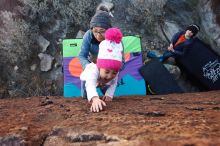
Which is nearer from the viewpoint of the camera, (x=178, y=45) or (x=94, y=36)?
(x=94, y=36)

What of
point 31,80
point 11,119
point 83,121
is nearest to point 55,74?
point 31,80

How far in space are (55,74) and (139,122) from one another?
3.95 meters

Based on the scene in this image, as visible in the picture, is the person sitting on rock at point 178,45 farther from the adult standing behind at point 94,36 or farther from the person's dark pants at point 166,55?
the adult standing behind at point 94,36

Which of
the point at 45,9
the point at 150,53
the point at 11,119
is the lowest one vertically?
the point at 11,119

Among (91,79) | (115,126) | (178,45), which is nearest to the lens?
(115,126)

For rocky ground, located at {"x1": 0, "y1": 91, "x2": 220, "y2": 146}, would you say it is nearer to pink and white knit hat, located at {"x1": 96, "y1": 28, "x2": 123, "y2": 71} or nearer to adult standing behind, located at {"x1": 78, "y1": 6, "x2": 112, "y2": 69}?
pink and white knit hat, located at {"x1": 96, "y1": 28, "x2": 123, "y2": 71}

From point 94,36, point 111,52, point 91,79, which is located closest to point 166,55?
point 94,36

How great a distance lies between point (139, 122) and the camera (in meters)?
2.37

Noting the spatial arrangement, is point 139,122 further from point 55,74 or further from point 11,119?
point 55,74

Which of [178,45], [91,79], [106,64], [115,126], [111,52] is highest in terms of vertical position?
[178,45]

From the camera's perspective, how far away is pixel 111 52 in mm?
3275

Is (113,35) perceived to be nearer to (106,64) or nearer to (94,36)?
(106,64)

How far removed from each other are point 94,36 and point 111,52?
765 millimetres

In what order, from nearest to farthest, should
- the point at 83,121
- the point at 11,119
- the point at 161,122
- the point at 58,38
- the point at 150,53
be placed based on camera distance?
the point at 161,122
the point at 83,121
the point at 11,119
the point at 150,53
the point at 58,38
